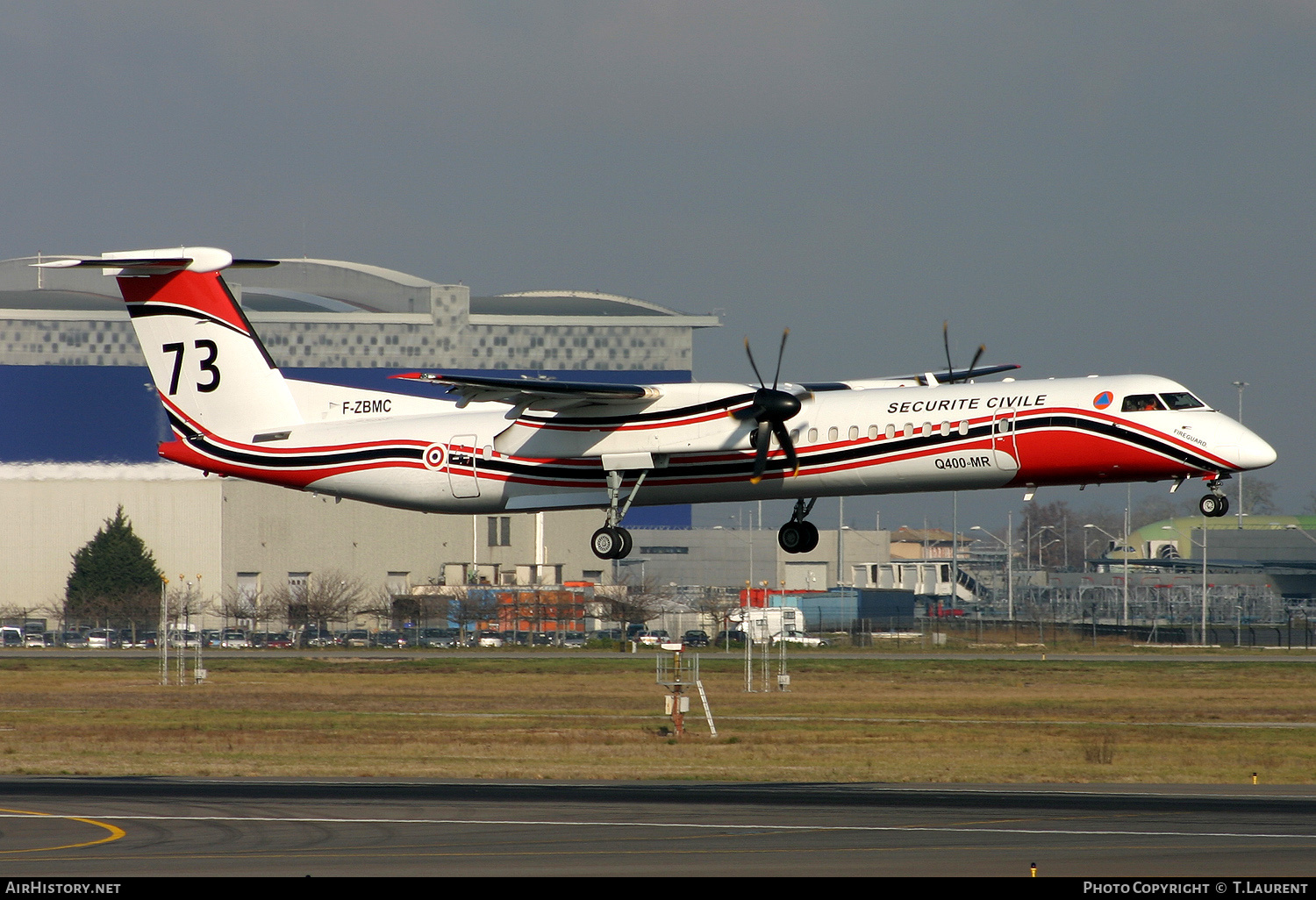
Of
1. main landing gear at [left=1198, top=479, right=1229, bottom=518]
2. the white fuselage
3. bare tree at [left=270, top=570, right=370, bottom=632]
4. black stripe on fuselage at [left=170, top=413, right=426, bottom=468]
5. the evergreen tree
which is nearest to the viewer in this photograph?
main landing gear at [left=1198, top=479, right=1229, bottom=518]

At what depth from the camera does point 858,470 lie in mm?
33688

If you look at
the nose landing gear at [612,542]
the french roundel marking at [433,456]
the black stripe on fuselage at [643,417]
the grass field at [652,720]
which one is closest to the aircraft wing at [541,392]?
the black stripe on fuselage at [643,417]

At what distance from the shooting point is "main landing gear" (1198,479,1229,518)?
29.6 metres

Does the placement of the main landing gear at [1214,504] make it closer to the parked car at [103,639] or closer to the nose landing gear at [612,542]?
the nose landing gear at [612,542]

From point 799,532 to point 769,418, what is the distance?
11.5 ft

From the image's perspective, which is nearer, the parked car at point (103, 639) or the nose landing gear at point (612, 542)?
the nose landing gear at point (612, 542)

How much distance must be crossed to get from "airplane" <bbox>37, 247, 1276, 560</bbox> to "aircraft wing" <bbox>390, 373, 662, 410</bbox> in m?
0.06

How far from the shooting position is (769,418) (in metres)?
33.6

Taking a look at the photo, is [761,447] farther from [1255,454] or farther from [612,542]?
[1255,454]

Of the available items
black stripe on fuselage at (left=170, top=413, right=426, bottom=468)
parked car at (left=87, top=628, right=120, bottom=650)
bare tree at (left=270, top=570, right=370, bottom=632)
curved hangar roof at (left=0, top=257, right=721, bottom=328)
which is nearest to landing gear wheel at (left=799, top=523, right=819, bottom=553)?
black stripe on fuselage at (left=170, top=413, right=426, bottom=468)

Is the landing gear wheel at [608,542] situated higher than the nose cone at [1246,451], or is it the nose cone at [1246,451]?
the nose cone at [1246,451]

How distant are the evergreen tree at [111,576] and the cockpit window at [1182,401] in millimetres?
80644

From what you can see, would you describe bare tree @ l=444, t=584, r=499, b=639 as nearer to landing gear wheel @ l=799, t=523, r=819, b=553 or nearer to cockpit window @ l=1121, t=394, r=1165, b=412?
landing gear wheel @ l=799, t=523, r=819, b=553

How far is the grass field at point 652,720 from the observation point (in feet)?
126
